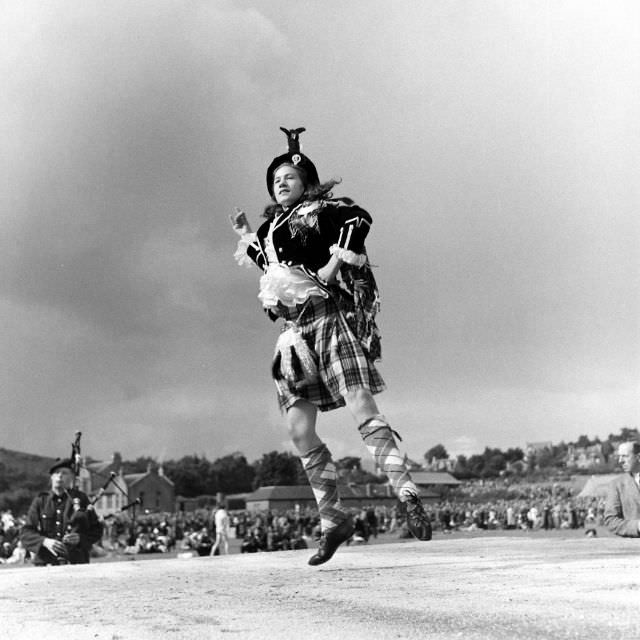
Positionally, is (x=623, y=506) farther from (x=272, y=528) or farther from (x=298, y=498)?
(x=298, y=498)

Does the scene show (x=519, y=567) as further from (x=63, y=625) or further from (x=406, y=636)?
(x=63, y=625)

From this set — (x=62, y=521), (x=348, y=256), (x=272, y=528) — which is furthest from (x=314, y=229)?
(x=272, y=528)

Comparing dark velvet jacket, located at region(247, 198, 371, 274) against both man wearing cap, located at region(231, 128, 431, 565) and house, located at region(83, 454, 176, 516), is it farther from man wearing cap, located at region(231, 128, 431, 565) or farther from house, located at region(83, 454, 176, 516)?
house, located at region(83, 454, 176, 516)

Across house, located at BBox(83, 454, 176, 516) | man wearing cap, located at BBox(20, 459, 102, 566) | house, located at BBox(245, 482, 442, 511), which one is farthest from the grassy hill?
man wearing cap, located at BBox(20, 459, 102, 566)

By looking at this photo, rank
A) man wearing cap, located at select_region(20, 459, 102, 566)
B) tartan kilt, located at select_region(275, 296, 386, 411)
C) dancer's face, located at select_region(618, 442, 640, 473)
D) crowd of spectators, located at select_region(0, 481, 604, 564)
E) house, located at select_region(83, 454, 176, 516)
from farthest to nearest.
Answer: house, located at select_region(83, 454, 176, 516) < crowd of spectators, located at select_region(0, 481, 604, 564) < man wearing cap, located at select_region(20, 459, 102, 566) < dancer's face, located at select_region(618, 442, 640, 473) < tartan kilt, located at select_region(275, 296, 386, 411)

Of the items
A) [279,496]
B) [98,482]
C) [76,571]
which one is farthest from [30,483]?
[76,571]

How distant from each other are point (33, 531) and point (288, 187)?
15.8 ft

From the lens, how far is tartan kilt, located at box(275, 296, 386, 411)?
4562 millimetres

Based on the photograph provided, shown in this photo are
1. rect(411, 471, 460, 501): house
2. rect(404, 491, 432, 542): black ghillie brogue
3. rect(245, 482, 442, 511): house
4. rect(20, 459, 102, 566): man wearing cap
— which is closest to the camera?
rect(404, 491, 432, 542): black ghillie brogue

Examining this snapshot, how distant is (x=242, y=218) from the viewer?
5.37 meters

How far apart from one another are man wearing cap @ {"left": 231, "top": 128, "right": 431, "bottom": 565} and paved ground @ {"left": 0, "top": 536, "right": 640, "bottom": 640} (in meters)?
0.60

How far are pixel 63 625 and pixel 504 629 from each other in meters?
1.53

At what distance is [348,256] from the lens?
4590 millimetres

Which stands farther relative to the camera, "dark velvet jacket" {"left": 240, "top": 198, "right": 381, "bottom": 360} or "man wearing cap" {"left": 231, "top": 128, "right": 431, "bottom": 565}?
"dark velvet jacket" {"left": 240, "top": 198, "right": 381, "bottom": 360}
